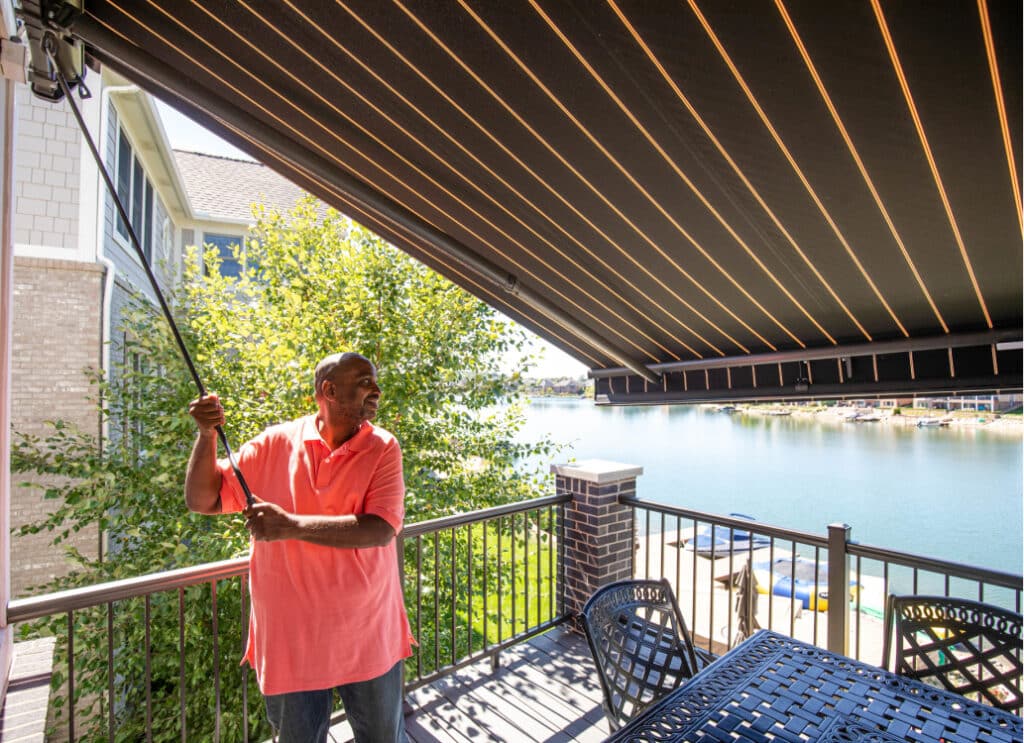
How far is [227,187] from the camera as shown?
1299 centimetres

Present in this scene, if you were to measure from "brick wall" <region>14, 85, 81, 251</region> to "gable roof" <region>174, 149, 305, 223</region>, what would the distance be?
16.0 feet

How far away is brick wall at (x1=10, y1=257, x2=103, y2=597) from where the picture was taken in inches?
237

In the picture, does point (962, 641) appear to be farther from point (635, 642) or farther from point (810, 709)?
point (635, 642)

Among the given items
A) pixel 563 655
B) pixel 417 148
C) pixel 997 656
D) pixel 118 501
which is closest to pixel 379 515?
pixel 417 148

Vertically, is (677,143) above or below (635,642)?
above

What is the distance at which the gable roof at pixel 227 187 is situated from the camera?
39.1 ft

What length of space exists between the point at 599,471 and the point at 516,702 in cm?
156

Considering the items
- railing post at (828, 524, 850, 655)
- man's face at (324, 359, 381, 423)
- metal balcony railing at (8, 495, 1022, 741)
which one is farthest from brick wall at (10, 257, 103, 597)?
railing post at (828, 524, 850, 655)

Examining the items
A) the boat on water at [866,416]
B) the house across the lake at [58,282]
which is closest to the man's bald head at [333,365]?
the house across the lake at [58,282]

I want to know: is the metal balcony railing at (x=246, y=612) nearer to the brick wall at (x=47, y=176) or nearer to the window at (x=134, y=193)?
the brick wall at (x=47, y=176)

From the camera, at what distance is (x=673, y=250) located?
287 centimetres

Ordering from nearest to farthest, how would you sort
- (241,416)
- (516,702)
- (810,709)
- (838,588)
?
1. (810,709)
2. (838,588)
3. (516,702)
4. (241,416)

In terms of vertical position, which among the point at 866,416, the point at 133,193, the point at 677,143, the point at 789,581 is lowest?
the point at 789,581

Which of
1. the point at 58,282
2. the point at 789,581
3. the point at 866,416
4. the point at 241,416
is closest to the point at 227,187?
the point at 58,282
